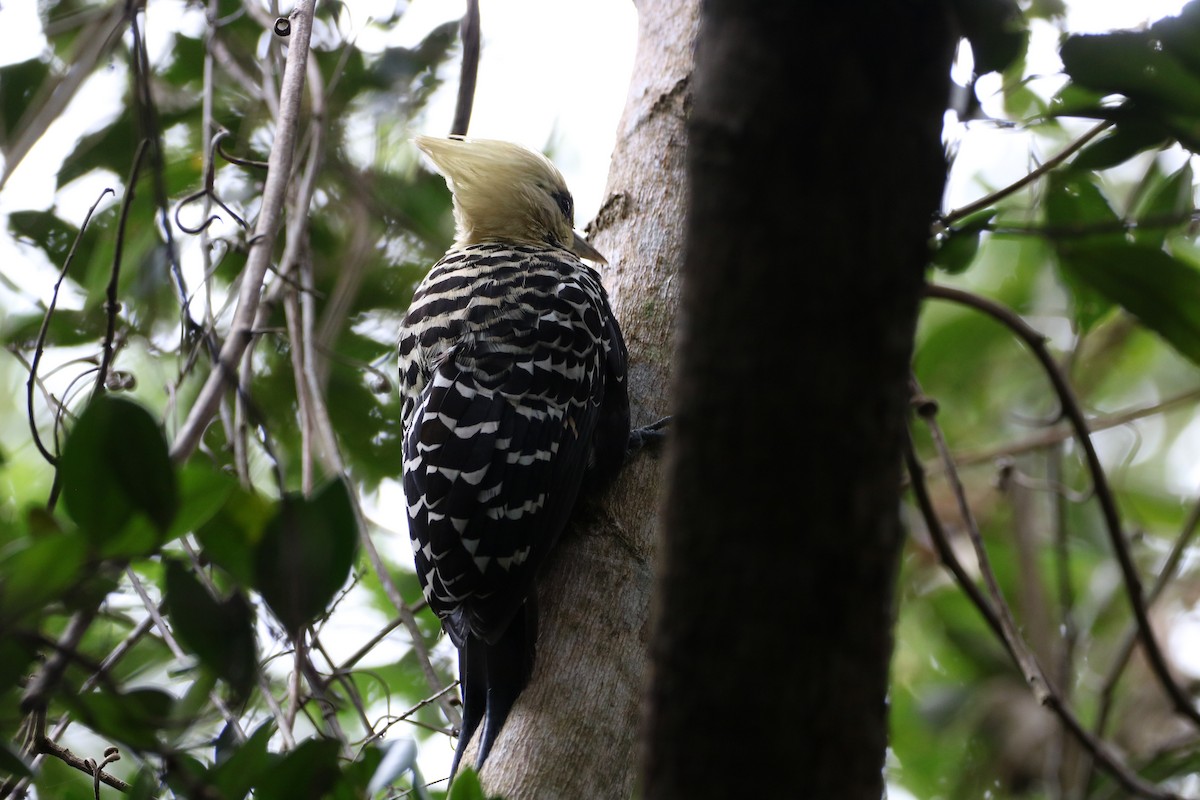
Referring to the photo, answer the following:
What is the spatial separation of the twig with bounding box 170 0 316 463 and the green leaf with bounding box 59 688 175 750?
412 millimetres

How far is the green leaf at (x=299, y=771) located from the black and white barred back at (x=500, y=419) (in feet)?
2.60

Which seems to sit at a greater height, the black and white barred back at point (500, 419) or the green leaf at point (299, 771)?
the black and white barred back at point (500, 419)

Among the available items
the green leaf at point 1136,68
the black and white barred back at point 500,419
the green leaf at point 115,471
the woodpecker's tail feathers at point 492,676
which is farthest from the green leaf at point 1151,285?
the green leaf at point 115,471

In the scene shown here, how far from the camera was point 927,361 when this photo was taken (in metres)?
3.75

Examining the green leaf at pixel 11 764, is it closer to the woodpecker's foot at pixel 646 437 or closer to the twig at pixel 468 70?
the woodpecker's foot at pixel 646 437

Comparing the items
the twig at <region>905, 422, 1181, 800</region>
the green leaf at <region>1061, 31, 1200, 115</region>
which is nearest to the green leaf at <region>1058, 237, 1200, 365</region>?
the twig at <region>905, 422, 1181, 800</region>

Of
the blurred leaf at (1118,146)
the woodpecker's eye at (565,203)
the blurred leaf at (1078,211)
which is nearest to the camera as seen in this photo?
the blurred leaf at (1118,146)

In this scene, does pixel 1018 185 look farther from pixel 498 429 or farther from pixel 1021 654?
pixel 498 429

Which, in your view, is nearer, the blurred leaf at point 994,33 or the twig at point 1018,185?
the blurred leaf at point 994,33

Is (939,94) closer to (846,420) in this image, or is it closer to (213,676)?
(846,420)

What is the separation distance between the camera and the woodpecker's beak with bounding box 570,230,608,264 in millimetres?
2219

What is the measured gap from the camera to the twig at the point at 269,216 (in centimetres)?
125

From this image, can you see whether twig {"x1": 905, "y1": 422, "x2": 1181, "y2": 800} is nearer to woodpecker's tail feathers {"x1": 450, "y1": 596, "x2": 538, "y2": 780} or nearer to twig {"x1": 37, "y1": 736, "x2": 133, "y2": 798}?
woodpecker's tail feathers {"x1": 450, "y1": 596, "x2": 538, "y2": 780}

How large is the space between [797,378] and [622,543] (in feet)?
3.48
